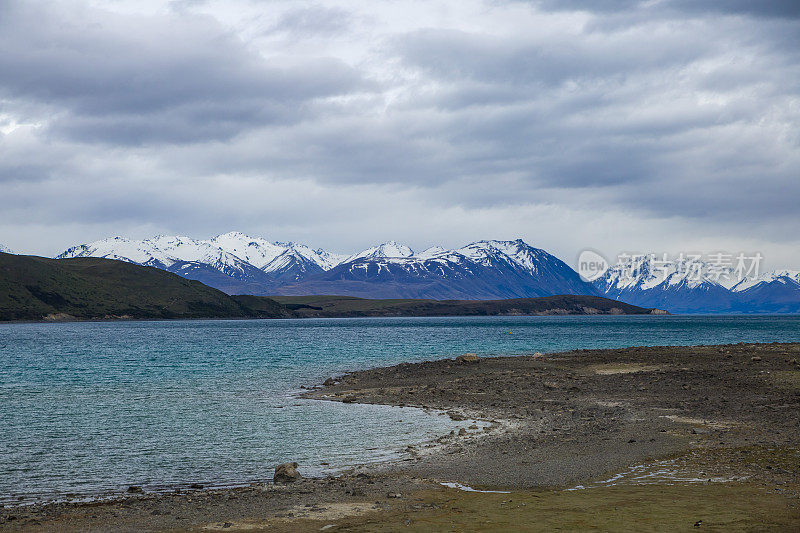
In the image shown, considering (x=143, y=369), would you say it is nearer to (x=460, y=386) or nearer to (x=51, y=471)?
(x=460, y=386)

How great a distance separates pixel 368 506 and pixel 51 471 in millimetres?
13009

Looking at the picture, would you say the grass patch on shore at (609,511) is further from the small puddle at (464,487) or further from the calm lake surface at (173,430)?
the calm lake surface at (173,430)

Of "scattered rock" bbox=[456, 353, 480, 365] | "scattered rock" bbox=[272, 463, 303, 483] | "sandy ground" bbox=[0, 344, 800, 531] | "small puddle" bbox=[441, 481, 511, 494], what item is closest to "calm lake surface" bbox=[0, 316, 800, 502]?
"scattered rock" bbox=[272, 463, 303, 483]

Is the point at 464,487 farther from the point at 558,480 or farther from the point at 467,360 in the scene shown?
the point at 467,360

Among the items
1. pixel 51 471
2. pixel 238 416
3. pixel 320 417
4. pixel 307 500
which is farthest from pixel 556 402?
pixel 51 471

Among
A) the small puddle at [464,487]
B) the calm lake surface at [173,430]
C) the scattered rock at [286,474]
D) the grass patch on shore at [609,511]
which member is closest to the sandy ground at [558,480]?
the grass patch on shore at [609,511]

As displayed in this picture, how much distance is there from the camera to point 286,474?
20.1 m

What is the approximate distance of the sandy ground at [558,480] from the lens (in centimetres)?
1445

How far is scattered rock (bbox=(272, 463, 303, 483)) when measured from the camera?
20.0 metres

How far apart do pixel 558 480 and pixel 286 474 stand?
8532 millimetres

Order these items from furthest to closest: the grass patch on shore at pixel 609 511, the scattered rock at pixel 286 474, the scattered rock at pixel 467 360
Result: the scattered rock at pixel 467 360, the scattered rock at pixel 286 474, the grass patch on shore at pixel 609 511

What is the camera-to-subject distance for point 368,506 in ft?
53.4

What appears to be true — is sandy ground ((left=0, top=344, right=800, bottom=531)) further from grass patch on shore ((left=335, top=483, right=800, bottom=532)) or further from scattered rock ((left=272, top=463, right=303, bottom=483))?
scattered rock ((left=272, top=463, right=303, bottom=483))

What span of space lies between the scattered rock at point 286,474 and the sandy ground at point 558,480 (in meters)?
0.41
